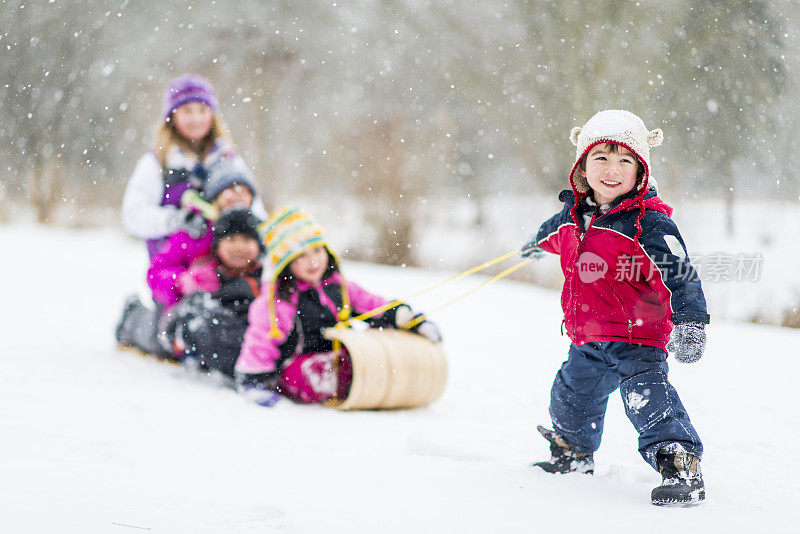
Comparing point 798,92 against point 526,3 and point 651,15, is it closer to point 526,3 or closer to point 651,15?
point 651,15

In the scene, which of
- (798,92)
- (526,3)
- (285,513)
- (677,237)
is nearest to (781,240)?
(798,92)

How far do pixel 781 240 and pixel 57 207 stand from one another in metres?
11.9

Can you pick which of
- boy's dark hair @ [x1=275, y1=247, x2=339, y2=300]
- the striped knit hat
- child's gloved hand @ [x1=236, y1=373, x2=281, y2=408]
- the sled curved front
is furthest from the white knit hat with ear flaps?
child's gloved hand @ [x1=236, y1=373, x2=281, y2=408]

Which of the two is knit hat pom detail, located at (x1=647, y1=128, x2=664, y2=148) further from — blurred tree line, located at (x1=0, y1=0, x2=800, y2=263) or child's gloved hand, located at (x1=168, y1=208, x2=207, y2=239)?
blurred tree line, located at (x1=0, y1=0, x2=800, y2=263)

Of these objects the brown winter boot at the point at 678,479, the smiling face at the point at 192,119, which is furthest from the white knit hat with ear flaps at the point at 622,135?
the smiling face at the point at 192,119

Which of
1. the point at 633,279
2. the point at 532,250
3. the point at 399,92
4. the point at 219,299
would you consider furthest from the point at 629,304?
the point at 399,92

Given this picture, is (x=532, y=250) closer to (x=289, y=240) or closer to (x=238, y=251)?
(x=289, y=240)

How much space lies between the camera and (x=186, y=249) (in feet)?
13.8

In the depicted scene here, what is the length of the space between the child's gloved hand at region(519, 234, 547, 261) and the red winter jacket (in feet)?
0.93

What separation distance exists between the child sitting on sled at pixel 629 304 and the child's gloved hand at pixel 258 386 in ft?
4.97

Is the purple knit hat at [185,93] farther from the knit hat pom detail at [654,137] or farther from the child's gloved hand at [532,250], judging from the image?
the knit hat pom detail at [654,137]

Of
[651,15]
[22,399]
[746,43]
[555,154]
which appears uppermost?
[651,15]

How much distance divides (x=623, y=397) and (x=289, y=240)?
180cm

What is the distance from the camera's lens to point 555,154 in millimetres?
7848
